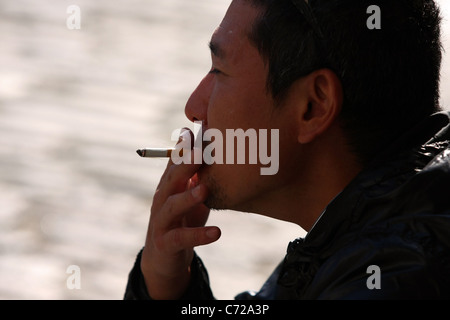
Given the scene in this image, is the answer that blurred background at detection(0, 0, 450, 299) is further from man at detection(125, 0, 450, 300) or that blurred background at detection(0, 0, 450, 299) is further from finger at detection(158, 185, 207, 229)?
finger at detection(158, 185, 207, 229)

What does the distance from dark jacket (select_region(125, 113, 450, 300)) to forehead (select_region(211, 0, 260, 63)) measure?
46 centimetres

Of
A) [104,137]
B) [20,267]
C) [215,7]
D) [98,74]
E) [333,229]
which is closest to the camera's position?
[333,229]

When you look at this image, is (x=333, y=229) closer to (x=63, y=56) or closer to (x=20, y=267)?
(x=20, y=267)

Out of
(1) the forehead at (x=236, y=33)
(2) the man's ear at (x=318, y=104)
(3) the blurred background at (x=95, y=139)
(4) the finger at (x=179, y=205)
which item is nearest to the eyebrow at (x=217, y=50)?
(1) the forehead at (x=236, y=33)

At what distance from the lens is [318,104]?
7.02 feet

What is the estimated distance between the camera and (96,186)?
16.1 ft

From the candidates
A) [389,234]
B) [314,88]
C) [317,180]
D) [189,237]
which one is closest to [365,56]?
[314,88]

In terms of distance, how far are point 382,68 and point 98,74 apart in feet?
13.9

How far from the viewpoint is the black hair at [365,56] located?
2.07 m

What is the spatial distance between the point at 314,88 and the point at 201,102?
331mm

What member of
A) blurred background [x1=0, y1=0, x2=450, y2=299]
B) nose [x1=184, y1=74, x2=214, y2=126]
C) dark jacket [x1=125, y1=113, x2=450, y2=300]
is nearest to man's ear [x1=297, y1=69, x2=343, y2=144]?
dark jacket [x1=125, y1=113, x2=450, y2=300]

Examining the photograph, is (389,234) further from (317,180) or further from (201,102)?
(201,102)
